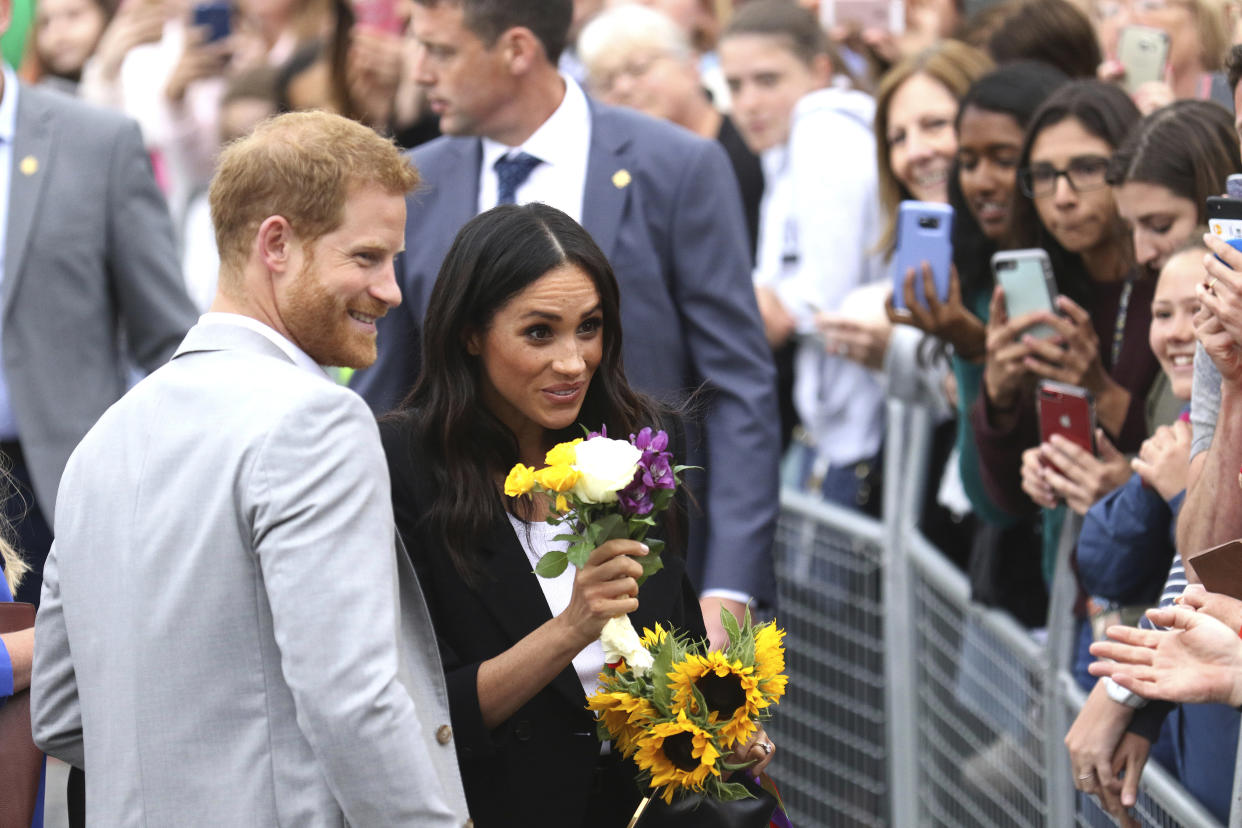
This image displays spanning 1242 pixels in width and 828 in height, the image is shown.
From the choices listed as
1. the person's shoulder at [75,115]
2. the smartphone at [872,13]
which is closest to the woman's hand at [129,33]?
the smartphone at [872,13]

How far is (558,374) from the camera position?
10.4 feet

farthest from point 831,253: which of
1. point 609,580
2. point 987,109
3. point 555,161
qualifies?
point 609,580

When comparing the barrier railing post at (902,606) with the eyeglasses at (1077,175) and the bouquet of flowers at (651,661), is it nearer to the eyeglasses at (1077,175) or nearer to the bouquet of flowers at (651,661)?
the eyeglasses at (1077,175)

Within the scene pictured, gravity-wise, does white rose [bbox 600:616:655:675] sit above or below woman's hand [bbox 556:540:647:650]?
below

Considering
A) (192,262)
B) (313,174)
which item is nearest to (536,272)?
(313,174)

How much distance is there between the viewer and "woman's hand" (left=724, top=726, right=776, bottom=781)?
2.95m

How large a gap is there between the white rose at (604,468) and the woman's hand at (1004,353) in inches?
75.6

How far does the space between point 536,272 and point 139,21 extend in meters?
6.61

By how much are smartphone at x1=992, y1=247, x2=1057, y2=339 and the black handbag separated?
1869mm

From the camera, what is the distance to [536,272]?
10.4 ft

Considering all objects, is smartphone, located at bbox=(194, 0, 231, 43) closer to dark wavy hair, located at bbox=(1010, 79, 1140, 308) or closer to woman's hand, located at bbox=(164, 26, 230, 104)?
woman's hand, located at bbox=(164, 26, 230, 104)

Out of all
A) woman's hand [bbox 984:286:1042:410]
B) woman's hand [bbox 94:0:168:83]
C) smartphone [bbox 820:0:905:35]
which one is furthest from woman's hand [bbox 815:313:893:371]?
woman's hand [bbox 94:0:168:83]

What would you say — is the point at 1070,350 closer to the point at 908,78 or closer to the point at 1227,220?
the point at 1227,220

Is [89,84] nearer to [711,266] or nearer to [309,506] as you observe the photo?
[711,266]
